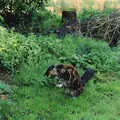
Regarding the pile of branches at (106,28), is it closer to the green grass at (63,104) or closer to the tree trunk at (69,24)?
the tree trunk at (69,24)

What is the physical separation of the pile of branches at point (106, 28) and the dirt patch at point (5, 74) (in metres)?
3.31

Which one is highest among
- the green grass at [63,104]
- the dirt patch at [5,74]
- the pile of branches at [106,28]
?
the pile of branches at [106,28]

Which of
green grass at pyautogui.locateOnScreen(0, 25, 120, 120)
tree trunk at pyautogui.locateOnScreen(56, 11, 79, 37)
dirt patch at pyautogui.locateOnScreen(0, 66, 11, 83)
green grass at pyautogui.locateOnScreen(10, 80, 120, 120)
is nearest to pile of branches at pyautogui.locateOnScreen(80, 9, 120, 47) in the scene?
tree trunk at pyautogui.locateOnScreen(56, 11, 79, 37)

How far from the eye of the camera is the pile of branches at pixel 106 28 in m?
9.74

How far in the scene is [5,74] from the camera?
7.02 meters

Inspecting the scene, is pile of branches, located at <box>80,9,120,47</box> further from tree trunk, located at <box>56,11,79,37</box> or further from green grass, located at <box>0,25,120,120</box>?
green grass, located at <box>0,25,120,120</box>

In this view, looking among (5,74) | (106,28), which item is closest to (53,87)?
(5,74)

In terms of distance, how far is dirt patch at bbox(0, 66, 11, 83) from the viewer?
→ 22.4 ft

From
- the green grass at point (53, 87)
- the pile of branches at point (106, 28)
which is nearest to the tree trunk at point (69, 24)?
the pile of branches at point (106, 28)

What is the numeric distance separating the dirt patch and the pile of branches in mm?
3310

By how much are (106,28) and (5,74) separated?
151 inches

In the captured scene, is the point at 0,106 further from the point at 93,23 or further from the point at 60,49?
the point at 93,23

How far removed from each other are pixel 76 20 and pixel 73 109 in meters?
4.71

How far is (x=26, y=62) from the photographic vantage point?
721 cm
